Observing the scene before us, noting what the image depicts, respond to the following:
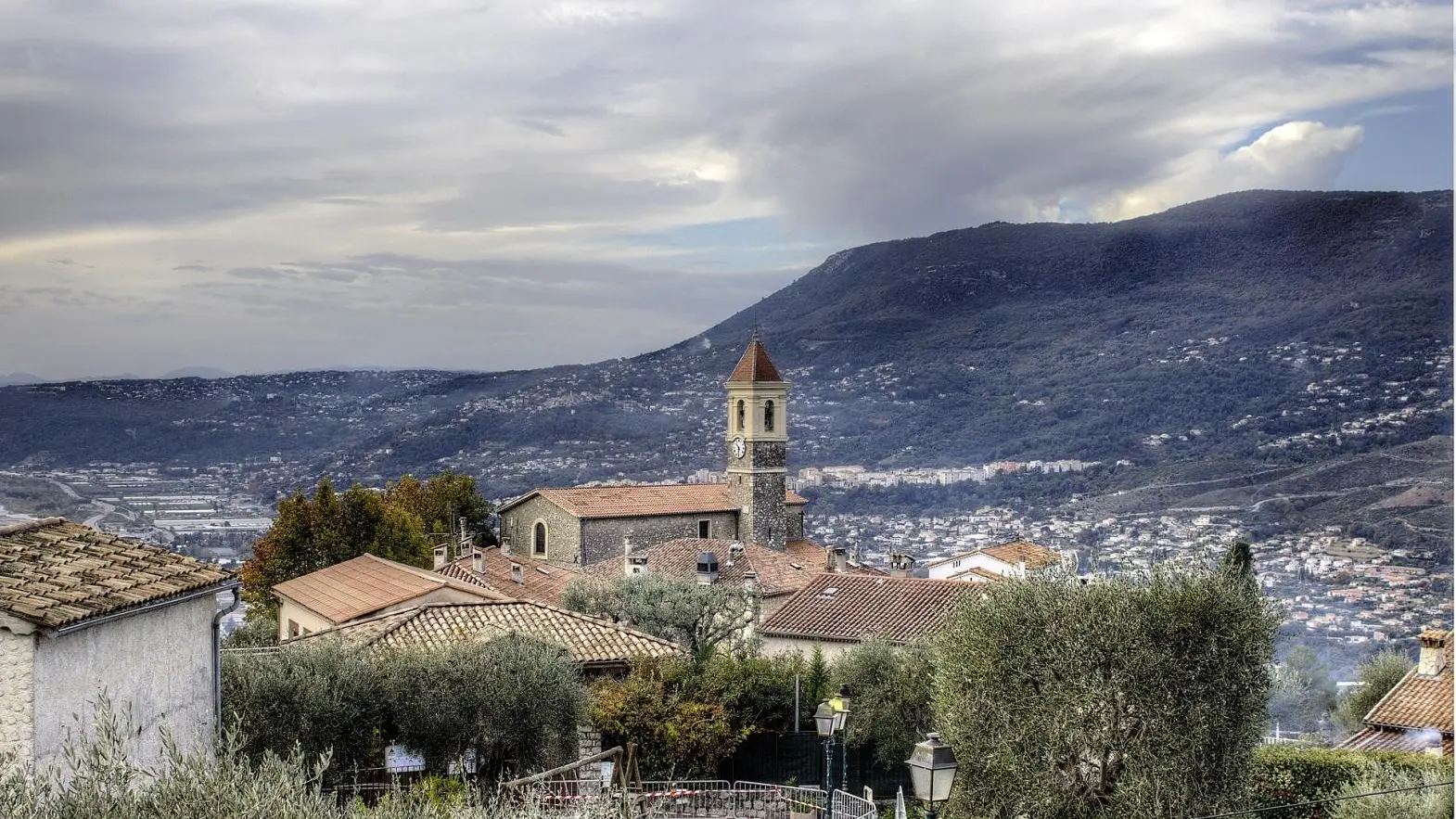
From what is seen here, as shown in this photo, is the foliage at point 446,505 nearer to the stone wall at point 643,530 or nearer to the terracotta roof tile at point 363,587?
the stone wall at point 643,530

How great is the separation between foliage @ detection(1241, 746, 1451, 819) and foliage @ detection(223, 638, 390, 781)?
11046 millimetres

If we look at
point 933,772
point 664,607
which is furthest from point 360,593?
point 933,772

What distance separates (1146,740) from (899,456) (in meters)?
63.1

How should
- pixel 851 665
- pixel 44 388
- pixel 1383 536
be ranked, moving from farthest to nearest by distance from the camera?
pixel 44 388, pixel 1383 536, pixel 851 665

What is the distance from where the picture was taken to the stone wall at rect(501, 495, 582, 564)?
4603 cm

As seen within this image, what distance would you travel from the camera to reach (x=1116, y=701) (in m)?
14.9

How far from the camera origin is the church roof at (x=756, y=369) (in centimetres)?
5153

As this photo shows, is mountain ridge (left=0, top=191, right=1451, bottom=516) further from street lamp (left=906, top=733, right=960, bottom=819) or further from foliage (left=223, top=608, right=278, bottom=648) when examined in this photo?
street lamp (left=906, top=733, right=960, bottom=819)

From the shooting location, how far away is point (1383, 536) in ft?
168

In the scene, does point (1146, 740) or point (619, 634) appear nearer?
point (1146, 740)

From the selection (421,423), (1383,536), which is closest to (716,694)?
(1383,536)

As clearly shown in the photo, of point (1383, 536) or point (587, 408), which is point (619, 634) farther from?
point (587, 408)

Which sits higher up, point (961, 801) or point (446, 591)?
point (446, 591)

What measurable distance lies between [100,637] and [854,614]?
63.4 ft
